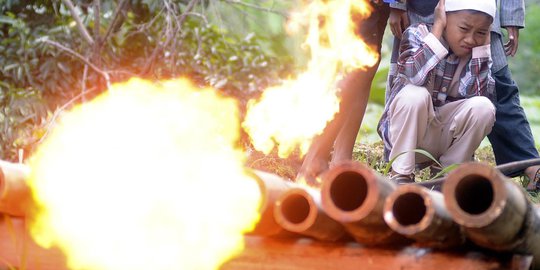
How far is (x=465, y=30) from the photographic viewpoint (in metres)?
4.68

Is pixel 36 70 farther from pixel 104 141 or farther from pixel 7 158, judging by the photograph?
pixel 104 141

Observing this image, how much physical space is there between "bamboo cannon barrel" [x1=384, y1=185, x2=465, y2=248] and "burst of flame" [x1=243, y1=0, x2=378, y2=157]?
2366mm

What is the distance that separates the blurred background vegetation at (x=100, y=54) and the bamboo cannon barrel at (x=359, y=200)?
4974 mm

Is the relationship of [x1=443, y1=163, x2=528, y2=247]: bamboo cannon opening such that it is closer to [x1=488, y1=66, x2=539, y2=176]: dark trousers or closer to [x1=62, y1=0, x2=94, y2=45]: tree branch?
[x1=488, y1=66, x2=539, y2=176]: dark trousers

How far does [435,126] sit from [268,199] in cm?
244

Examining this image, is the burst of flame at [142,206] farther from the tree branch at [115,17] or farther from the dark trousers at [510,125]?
the tree branch at [115,17]

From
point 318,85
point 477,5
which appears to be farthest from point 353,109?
point 477,5

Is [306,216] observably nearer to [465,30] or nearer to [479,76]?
[465,30]

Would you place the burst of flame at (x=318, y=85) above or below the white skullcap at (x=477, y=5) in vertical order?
below

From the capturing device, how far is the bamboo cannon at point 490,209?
7.18 ft

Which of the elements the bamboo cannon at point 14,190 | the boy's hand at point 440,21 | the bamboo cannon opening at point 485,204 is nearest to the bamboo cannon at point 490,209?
the bamboo cannon opening at point 485,204

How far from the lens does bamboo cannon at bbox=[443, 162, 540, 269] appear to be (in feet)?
7.18

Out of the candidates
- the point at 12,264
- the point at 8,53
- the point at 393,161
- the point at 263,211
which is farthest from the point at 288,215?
the point at 8,53

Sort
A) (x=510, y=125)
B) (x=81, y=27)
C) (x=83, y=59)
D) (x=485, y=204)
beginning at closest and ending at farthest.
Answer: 1. (x=485, y=204)
2. (x=510, y=125)
3. (x=83, y=59)
4. (x=81, y=27)
